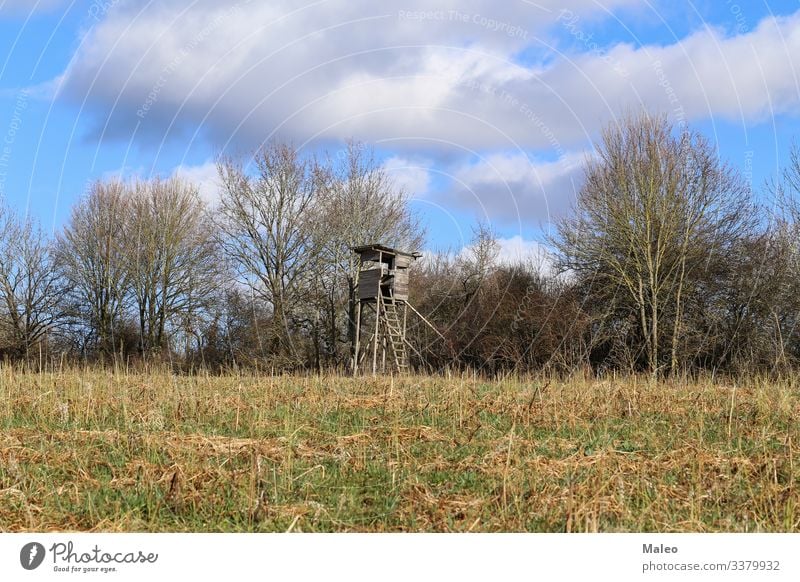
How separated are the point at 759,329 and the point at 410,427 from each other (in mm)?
21591

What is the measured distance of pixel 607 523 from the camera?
431cm

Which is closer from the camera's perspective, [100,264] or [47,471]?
[47,471]

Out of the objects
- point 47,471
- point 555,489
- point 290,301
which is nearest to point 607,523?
point 555,489

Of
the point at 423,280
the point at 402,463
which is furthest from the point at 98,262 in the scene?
the point at 402,463

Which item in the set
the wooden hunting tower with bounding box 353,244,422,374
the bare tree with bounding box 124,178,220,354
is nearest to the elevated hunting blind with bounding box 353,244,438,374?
→ the wooden hunting tower with bounding box 353,244,422,374

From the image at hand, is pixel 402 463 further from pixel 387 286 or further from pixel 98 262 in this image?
pixel 98 262

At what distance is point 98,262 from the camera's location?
1298 inches

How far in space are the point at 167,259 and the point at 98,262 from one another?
3.96 metres

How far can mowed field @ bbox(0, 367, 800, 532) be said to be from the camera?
176 inches

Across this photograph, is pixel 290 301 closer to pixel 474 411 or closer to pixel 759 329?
pixel 759 329

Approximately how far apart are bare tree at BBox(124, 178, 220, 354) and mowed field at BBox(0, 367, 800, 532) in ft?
76.3

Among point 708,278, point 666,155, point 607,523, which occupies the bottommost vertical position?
point 607,523

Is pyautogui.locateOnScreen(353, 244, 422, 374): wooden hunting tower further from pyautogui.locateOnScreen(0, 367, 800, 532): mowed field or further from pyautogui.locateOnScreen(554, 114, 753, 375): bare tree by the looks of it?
pyautogui.locateOnScreen(0, 367, 800, 532): mowed field

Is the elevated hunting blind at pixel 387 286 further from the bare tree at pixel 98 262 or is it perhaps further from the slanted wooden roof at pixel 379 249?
the bare tree at pixel 98 262
